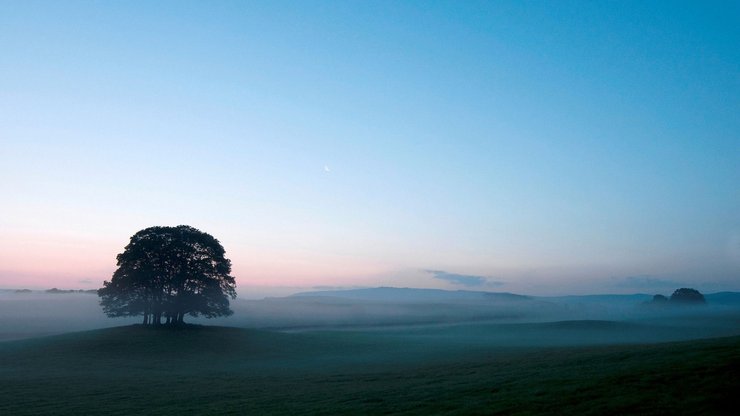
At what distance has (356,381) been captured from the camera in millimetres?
25219

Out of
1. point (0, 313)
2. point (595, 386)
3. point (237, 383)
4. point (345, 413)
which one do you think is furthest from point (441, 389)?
point (0, 313)

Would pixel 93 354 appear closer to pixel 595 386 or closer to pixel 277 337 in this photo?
pixel 277 337

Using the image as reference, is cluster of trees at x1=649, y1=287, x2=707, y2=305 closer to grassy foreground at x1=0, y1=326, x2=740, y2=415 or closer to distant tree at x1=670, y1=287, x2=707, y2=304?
distant tree at x1=670, y1=287, x2=707, y2=304

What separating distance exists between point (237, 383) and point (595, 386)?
55.5 ft

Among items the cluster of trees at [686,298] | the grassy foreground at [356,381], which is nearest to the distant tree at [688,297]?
the cluster of trees at [686,298]

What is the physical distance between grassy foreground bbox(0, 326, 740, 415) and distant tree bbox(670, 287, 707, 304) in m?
147

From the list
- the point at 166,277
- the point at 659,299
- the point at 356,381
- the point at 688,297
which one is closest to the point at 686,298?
the point at 688,297

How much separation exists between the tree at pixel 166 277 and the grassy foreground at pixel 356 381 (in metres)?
10.1

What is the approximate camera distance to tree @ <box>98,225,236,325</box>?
2120 inches

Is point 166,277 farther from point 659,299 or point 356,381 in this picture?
point 659,299

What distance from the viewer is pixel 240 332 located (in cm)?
5319

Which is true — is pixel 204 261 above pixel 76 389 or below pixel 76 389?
above

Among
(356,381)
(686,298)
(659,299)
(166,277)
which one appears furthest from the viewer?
(659,299)

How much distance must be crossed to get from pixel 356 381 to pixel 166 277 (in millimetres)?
34579
